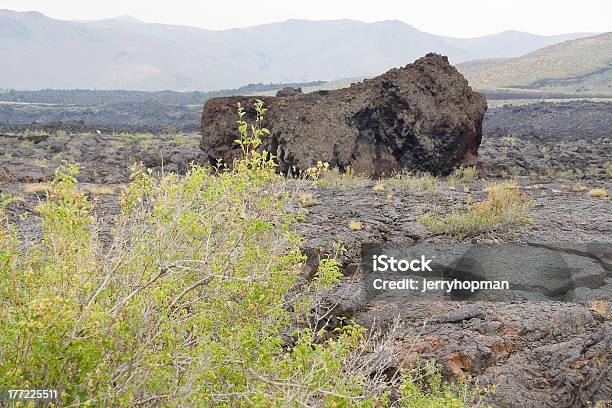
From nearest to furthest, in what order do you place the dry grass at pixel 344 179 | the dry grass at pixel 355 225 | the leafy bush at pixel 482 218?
1. the leafy bush at pixel 482 218
2. the dry grass at pixel 355 225
3. the dry grass at pixel 344 179

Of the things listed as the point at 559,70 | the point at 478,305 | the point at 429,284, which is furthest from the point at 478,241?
the point at 559,70

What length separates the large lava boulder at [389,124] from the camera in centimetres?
1711

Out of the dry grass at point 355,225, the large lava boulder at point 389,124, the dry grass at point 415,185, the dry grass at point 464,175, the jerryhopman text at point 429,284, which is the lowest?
the dry grass at point 464,175

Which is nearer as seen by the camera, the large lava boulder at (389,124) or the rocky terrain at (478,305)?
the rocky terrain at (478,305)

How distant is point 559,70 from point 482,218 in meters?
90.3

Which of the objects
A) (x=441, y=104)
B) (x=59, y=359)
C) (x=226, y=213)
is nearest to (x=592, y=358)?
(x=226, y=213)

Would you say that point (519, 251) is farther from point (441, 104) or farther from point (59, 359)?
point (441, 104)

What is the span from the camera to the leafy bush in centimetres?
1004

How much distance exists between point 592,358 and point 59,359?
4.72m

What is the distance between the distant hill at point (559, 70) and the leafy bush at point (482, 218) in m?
71.9

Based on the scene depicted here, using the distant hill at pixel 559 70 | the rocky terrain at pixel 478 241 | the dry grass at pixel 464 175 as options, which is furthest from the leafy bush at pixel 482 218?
the distant hill at pixel 559 70

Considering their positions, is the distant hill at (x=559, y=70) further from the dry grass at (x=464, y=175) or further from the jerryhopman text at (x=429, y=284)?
the jerryhopman text at (x=429, y=284)

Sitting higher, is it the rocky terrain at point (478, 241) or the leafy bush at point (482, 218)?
the leafy bush at point (482, 218)

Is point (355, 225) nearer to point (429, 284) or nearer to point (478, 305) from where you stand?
point (429, 284)
